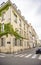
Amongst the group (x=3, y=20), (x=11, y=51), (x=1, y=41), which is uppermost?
(x=3, y=20)

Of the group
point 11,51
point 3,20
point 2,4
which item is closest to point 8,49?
point 11,51

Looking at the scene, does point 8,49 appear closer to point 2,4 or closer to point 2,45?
point 2,45

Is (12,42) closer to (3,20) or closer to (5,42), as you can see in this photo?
(5,42)

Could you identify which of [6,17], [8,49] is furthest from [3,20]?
[8,49]

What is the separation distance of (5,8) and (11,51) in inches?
913

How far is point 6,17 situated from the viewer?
2992 cm

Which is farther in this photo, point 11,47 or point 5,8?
point 11,47

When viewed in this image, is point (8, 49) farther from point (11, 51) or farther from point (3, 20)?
point (3, 20)

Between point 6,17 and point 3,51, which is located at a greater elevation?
point 6,17

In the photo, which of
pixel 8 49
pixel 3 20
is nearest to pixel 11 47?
pixel 8 49

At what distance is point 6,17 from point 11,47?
5.81m

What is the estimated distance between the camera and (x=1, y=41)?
2939 cm

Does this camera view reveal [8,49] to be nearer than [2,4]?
No

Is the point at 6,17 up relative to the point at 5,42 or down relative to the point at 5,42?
up
